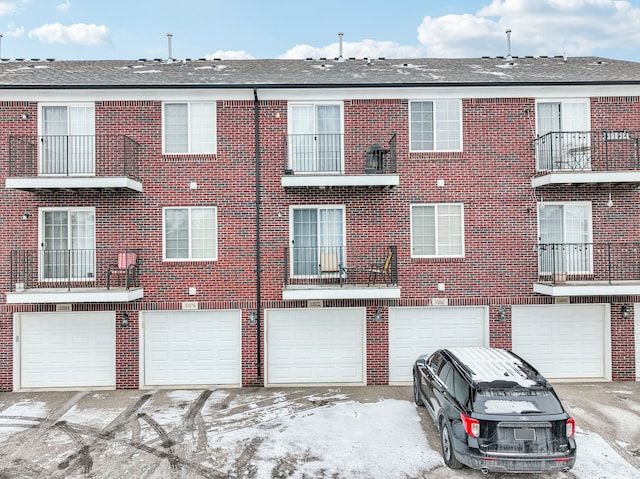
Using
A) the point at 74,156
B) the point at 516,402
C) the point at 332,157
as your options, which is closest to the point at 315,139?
the point at 332,157

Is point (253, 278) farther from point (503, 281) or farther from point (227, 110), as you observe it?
point (503, 281)

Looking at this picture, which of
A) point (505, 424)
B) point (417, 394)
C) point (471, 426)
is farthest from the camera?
point (417, 394)

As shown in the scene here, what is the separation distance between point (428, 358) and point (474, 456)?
8.82 ft

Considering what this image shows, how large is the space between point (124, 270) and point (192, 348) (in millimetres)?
2629

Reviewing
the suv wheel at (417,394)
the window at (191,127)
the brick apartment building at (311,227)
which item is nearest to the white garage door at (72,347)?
the brick apartment building at (311,227)

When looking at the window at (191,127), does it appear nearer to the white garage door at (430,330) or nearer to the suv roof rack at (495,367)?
the white garage door at (430,330)

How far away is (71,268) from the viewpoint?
10086 mm

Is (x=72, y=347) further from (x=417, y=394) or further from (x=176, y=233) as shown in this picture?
(x=417, y=394)

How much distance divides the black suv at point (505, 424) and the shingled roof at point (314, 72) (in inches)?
291

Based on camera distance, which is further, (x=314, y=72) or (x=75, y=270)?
(x=314, y=72)

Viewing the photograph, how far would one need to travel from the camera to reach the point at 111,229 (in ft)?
33.4

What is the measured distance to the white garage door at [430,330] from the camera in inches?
408

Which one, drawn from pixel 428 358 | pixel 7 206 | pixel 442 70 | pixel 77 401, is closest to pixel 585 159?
pixel 442 70

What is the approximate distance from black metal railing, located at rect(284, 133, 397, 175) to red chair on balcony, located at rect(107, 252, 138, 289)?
180 inches
